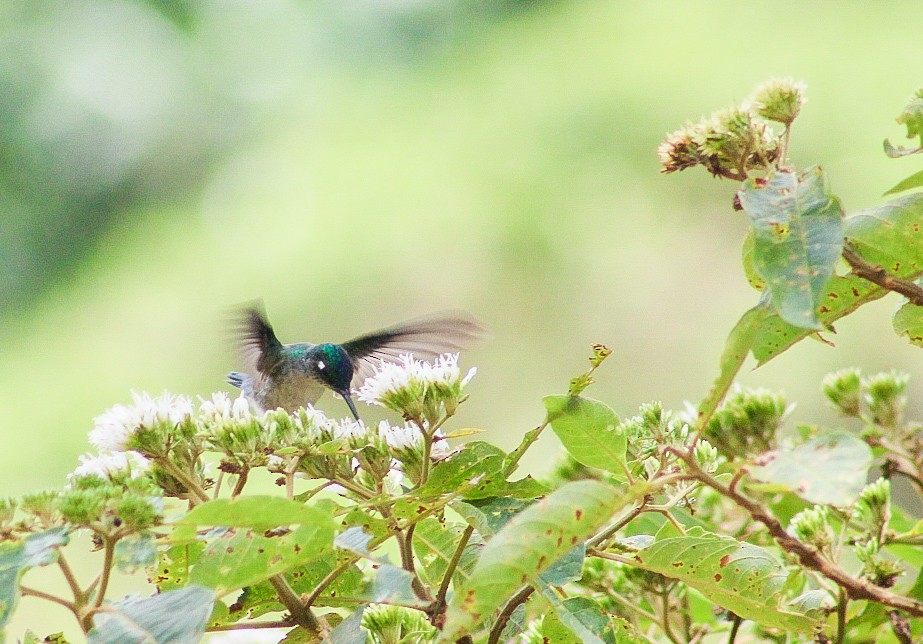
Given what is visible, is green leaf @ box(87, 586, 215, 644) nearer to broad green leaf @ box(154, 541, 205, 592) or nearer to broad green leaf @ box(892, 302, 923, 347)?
broad green leaf @ box(154, 541, 205, 592)

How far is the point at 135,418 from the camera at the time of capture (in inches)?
36.0

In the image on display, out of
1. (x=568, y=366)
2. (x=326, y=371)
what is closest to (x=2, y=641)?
(x=326, y=371)

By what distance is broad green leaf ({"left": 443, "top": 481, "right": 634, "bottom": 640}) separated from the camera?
1.98 ft

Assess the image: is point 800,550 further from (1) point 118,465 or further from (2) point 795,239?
(1) point 118,465

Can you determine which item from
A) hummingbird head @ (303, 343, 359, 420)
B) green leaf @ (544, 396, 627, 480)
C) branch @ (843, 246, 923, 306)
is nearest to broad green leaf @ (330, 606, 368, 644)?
green leaf @ (544, 396, 627, 480)

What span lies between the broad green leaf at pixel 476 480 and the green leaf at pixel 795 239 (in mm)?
257

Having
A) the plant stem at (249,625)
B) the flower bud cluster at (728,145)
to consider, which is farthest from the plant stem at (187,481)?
the flower bud cluster at (728,145)

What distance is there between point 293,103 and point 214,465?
243 inches

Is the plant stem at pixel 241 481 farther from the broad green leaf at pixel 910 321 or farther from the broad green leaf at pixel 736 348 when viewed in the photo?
the broad green leaf at pixel 910 321

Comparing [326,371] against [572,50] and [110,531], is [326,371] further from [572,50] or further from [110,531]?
[572,50]

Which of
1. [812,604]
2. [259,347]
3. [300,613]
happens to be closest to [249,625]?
[300,613]

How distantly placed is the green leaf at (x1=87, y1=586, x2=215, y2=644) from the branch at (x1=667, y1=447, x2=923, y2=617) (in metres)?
0.32

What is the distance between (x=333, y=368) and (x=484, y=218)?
3.84m

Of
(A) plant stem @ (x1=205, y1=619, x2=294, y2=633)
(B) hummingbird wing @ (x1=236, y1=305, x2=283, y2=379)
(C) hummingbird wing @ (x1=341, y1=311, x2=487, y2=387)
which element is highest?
(B) hummingbird wing @ (x1=236, y1=305, x2=283, y2=379)
